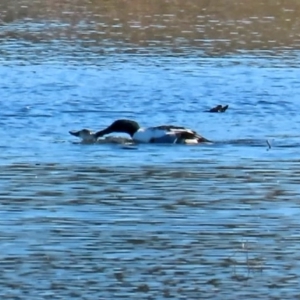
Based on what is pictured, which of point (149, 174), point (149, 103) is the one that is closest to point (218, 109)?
point (149, 103)

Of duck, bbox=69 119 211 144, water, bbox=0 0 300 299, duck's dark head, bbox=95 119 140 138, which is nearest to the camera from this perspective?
water, bbox=0 0 300 299

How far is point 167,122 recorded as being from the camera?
1930 centimetres

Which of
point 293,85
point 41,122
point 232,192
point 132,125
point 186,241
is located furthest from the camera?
point 293,85

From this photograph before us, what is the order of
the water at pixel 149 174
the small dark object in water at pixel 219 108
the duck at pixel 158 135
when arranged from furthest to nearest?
the small dark object in water at pixel 219 108 < the duck at pixel 158 135 < the water at pixel 149 174

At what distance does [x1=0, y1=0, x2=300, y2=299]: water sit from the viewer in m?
9.30

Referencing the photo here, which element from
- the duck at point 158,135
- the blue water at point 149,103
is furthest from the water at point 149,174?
the duck at point 158,135

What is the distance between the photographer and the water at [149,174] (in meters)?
9.30

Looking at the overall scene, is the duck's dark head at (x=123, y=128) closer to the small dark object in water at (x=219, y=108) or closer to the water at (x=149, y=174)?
the water at (x=149, y=174)

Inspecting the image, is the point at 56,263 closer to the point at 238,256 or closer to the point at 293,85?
the point at 238,256

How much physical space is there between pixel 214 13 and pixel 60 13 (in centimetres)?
456

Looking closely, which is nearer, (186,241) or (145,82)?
(186,241)

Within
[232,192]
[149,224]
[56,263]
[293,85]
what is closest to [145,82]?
[293,85]

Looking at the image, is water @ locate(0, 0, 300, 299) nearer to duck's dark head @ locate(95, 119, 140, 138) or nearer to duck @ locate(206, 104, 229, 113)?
duck @ locate(206, 104, 229, 113)

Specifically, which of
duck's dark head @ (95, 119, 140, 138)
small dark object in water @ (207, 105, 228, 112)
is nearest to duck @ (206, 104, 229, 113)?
small dark object in water @ (207, 105, 228, 112)
